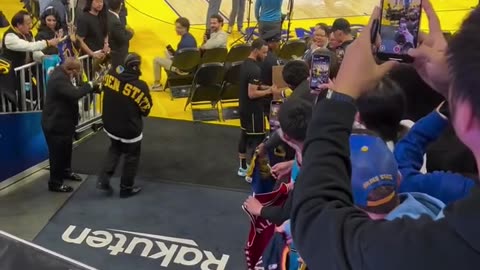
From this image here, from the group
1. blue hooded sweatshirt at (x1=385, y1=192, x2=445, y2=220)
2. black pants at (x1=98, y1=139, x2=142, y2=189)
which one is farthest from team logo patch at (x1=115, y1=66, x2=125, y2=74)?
blue hooded sweatshirt at (x1=385, y1=192, x2=445, y2=220)

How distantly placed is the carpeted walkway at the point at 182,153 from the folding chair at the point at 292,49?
59.7 inches

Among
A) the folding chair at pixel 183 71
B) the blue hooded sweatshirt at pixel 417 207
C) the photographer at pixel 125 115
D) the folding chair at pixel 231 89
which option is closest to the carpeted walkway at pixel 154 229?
the photographer at pixel 125 115

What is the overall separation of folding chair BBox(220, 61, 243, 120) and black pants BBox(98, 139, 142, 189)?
240 cm

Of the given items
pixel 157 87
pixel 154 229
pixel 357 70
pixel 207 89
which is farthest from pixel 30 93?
pixel 357 70

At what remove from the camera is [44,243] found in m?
4.81

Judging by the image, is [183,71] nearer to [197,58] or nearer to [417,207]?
[197,58]

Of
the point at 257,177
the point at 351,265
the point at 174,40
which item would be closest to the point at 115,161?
the point at 257,177

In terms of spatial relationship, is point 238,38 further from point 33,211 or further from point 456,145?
point 456,145

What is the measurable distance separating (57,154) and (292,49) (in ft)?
13.3

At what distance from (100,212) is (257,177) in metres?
2.26

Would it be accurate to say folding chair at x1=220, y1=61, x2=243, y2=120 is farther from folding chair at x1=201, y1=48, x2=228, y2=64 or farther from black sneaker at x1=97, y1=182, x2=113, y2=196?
black sneaker at x1=97, y1=182, x2=113, y2=196

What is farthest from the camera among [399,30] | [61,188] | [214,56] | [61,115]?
[214,56]

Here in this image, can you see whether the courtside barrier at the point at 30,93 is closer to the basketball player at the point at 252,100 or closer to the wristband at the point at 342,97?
the basketball player at the point at 252,100

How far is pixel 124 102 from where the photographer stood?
557 cm
